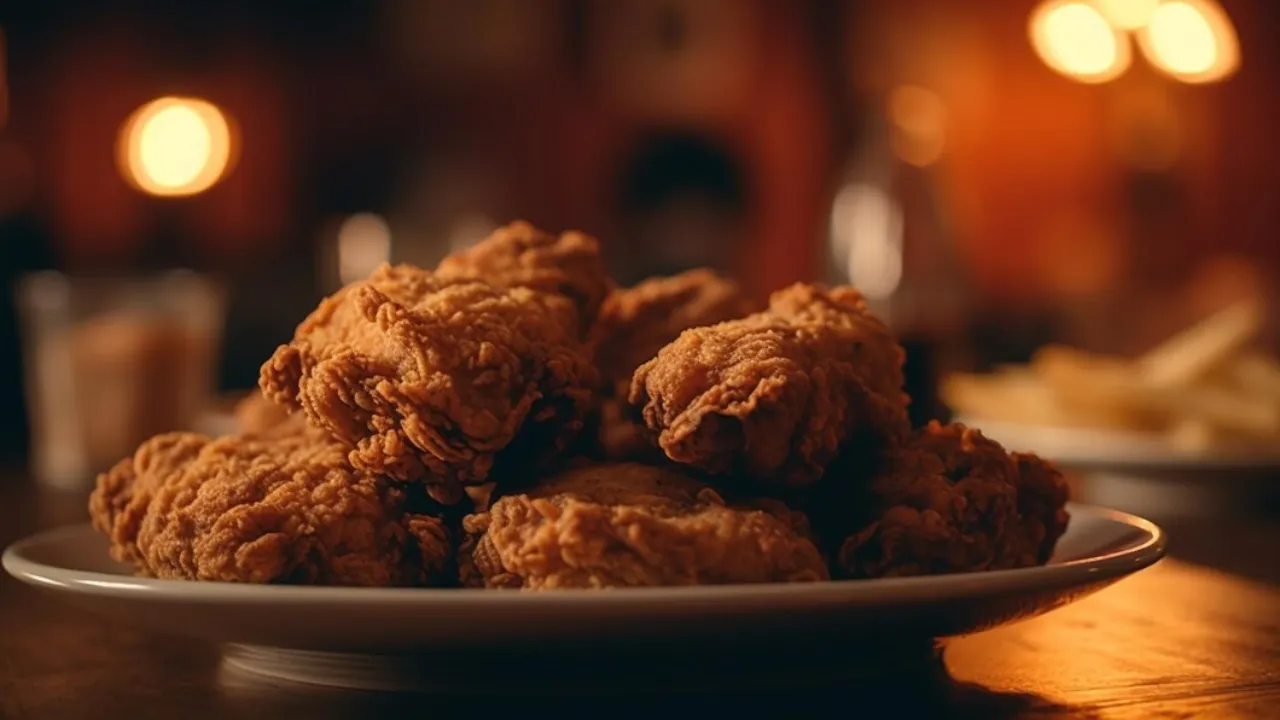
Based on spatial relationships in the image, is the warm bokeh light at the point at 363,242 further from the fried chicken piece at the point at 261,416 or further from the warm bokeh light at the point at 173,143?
the fried chicken piece at the point at 261,416

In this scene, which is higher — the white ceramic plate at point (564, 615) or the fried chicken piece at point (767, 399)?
the fried chicken piece at point (767, 399)

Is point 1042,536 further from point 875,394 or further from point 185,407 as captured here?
point 185,407

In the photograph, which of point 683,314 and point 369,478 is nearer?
point 369,478

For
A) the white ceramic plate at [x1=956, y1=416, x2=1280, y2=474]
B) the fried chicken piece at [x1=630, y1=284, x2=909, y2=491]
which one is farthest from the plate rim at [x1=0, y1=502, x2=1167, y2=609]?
the white ceramic plate at [x1=956, y1=416, x2=1280, y2=474]

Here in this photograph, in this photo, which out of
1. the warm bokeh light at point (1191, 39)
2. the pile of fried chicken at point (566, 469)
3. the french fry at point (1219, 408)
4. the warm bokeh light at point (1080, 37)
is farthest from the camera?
the warm bokeh light at point (1080, 37)

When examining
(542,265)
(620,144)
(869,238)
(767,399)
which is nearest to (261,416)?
(542,265)

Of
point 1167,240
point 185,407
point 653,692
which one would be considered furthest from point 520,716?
point 1167,240

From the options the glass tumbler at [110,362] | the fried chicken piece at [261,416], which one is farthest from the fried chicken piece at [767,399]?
the glass tumbler at [110,362]
